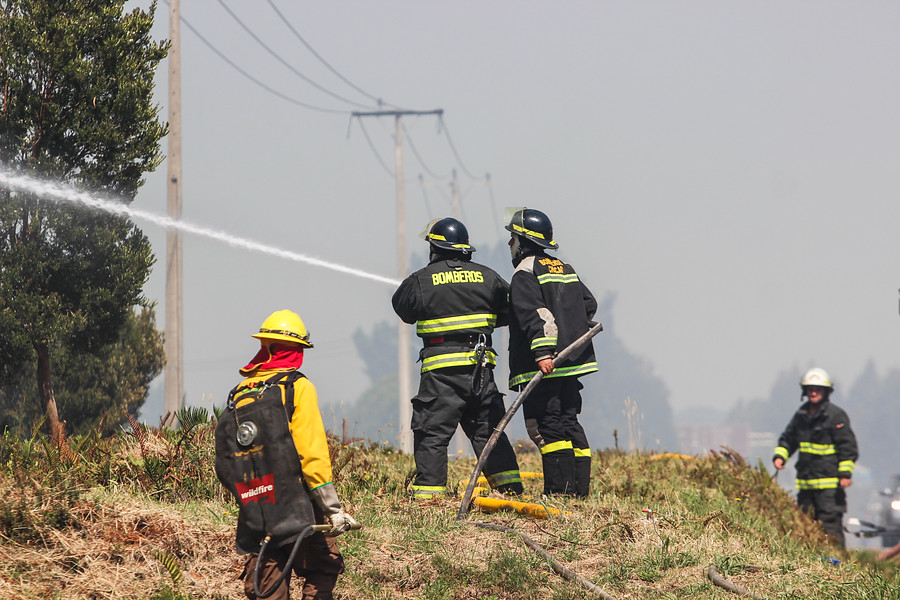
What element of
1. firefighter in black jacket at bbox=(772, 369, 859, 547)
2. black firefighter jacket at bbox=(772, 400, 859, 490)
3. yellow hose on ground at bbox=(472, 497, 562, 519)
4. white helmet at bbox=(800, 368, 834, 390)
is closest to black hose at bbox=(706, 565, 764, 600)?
yellow hose on ground at bbox=(472, 497, 562, 519)

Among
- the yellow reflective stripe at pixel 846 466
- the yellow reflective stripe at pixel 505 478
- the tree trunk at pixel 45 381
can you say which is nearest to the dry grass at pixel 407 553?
the yellow reflective stripe at pixel 505 478

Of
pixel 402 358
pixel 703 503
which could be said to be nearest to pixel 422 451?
pixel 703 503

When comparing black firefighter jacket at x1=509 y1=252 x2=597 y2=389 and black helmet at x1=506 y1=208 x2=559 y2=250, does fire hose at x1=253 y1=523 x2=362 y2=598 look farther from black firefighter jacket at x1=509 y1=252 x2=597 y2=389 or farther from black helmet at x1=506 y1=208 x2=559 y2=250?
black helmet at x1=506 y1=208 x2=559 y2=250

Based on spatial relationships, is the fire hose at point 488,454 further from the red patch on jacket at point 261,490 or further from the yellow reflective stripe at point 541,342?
the red patch on jacket at point 261,490

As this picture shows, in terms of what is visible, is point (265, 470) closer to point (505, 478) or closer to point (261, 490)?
point (261, 490)

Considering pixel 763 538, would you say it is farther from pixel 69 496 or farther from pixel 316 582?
pixel 69 496

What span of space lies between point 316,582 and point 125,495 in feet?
8.03

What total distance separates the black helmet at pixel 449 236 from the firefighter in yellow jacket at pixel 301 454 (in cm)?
285

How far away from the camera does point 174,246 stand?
14703mm

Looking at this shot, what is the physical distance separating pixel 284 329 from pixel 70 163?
6.83 m

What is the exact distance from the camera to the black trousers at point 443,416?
741 cm

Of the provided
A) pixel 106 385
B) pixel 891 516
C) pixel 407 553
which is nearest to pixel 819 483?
pixel 891 516

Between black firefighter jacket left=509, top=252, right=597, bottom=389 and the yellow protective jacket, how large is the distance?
305 cm

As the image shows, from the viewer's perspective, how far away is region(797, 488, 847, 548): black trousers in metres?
11.2
